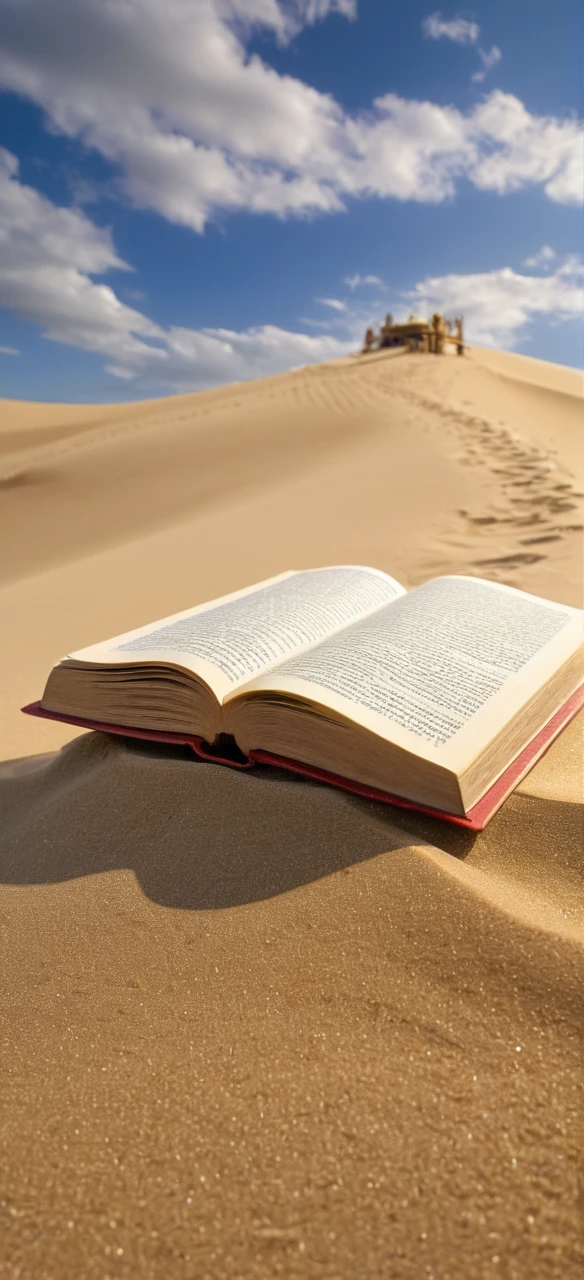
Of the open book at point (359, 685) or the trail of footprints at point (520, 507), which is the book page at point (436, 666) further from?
the trail of footprints at point (520, 507)

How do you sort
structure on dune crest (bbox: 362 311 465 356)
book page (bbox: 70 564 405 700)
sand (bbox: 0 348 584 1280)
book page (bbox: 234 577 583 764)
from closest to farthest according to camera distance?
sand (bbox: 0 348 584 1280) < book page (bbox: 234 577 583 764) < book page (bbox: 70 564 405 700) < structure on dune crest (bbox: 362 311 465 356)

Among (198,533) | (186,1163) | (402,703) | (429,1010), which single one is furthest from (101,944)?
(198,533)

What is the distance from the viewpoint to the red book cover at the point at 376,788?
3.98 feet

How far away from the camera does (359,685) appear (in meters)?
1.37

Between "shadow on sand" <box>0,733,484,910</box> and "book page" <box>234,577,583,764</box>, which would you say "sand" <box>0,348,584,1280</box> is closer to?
"shadow on sand" <box>0,733,484,910</box>

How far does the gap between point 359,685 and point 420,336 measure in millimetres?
27173

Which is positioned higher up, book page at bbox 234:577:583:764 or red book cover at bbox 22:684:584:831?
book page at bbox 234:577:583:764

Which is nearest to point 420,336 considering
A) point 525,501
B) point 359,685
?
point 525,501

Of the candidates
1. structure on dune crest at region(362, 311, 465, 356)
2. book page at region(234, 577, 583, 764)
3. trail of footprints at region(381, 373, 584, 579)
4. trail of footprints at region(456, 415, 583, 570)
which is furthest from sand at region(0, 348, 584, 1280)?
structure on dune crest at region(362, 311, 465, 356)

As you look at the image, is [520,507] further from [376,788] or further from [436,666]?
[376,788]

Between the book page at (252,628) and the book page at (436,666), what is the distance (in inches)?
4.4

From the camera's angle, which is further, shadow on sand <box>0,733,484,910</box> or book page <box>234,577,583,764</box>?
book page <box>234,577,583,764</box>

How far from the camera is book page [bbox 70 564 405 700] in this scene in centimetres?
156

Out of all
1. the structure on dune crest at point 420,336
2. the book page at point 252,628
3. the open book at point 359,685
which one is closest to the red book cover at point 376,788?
the open book at point 359,685
